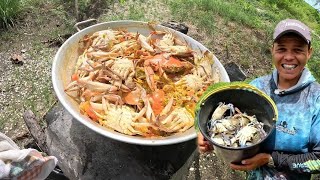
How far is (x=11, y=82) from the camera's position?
4.96 m

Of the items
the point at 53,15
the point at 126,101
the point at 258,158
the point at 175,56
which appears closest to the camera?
the point at 258,158

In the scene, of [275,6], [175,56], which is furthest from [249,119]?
[275,6]

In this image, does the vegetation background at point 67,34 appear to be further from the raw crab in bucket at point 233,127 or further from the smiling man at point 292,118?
the smiling man at point 292,118

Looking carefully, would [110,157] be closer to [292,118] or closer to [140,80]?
[140,80]

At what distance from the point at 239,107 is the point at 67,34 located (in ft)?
12.9

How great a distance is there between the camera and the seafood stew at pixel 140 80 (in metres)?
3.20

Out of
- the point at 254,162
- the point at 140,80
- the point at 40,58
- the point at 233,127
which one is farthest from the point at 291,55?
the point at 40,58

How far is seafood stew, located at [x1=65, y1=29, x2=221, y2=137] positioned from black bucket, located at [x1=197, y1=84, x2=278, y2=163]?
3.13 feet

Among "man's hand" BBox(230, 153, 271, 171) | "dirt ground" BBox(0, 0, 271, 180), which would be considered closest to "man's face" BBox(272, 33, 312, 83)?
"man's hand" BBox(230, 153, 271, 171)

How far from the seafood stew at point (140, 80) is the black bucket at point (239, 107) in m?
0.95

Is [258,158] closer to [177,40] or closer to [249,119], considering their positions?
[249,119]

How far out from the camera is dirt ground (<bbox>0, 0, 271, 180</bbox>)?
172 inches

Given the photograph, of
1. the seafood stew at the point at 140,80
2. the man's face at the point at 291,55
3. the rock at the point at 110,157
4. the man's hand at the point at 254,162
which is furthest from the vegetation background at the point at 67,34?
the man's face at the point at 291,55

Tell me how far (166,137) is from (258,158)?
3.48ft
